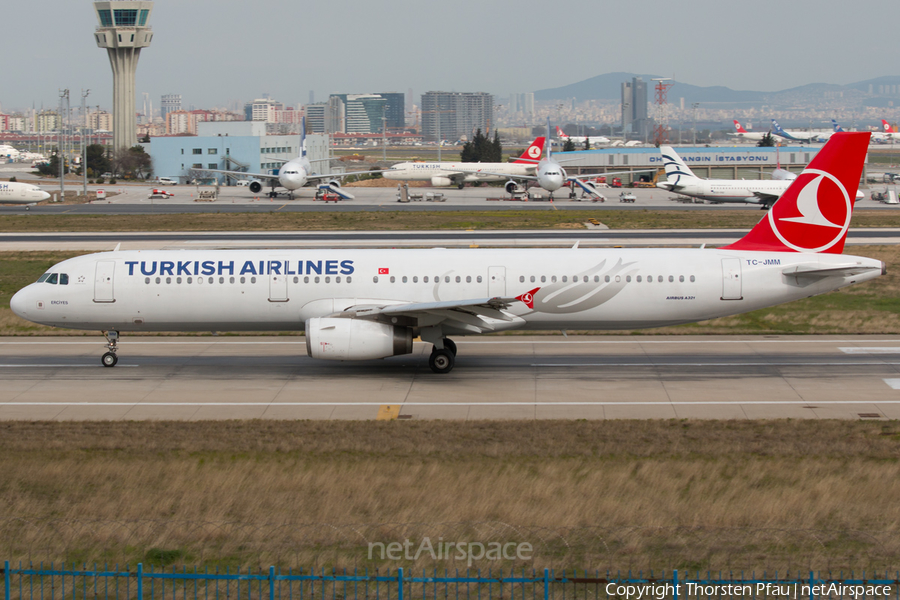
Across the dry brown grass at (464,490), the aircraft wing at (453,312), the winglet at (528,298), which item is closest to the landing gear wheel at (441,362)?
the aircraft wing at (453,312)

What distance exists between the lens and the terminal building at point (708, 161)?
129 m

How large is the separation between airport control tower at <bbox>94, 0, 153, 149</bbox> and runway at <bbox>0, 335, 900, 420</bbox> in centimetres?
14654

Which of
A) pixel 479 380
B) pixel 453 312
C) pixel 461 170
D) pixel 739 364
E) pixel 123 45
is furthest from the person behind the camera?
pixel 123 45

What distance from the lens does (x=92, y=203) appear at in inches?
3848

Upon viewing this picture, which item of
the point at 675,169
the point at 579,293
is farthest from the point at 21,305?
the point at 675,169

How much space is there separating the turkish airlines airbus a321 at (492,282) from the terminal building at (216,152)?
381ft

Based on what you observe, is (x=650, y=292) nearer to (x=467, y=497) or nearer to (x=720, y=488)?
(x=720, y=488)

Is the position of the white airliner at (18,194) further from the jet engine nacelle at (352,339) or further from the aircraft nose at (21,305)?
the jet engine nacelle at (352,339)

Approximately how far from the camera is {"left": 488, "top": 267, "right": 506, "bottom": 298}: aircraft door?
28389 mm

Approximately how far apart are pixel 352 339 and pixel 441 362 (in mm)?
3401

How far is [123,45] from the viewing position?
552 feet

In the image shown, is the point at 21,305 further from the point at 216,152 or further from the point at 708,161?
the point at 216,152

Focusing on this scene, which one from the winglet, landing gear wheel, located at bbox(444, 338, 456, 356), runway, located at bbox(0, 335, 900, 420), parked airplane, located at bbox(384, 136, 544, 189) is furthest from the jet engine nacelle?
parked airplane, located at bbox(384, 136, 544, 189)

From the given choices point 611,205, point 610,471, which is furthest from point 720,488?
point 611,205
